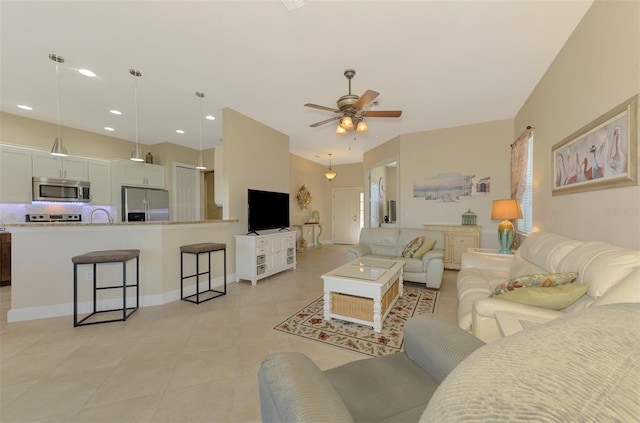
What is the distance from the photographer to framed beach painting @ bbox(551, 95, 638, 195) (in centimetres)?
159

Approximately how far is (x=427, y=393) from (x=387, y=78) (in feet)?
10.5

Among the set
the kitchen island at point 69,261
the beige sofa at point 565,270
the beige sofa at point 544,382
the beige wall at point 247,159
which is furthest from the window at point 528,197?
the kitchen island at point 69,261

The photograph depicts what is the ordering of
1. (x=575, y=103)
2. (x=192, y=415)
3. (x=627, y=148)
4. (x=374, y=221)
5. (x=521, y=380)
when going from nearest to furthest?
(x=521, y=380), (x=192, y=415), (x=627, y=148), (x=575, y=103), (x=374, y=221)

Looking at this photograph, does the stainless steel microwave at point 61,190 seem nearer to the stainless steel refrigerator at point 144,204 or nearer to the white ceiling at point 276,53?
the stainless steel refrigerator at point 144,204

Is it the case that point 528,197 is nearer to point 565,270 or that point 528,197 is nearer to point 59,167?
point 565,270

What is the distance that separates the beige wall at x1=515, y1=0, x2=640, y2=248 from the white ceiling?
0.81 feet

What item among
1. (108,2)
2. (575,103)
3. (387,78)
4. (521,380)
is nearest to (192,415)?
(521,380)

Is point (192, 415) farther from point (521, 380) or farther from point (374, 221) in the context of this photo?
point (374, 221)

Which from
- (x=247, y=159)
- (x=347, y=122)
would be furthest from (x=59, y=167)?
(x=347, y=122)

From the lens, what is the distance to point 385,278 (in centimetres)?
252

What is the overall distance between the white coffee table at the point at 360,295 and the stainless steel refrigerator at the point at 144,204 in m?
4.77

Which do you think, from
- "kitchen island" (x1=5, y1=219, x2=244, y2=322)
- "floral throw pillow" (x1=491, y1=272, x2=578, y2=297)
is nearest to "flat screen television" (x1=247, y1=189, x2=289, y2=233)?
"kitchen island" (x1=5, y1=219, x2=244, y2=322)

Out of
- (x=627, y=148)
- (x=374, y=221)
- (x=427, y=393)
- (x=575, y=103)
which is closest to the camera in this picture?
(x=427, y=393)

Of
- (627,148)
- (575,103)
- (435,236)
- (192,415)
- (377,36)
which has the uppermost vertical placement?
(377,36)
